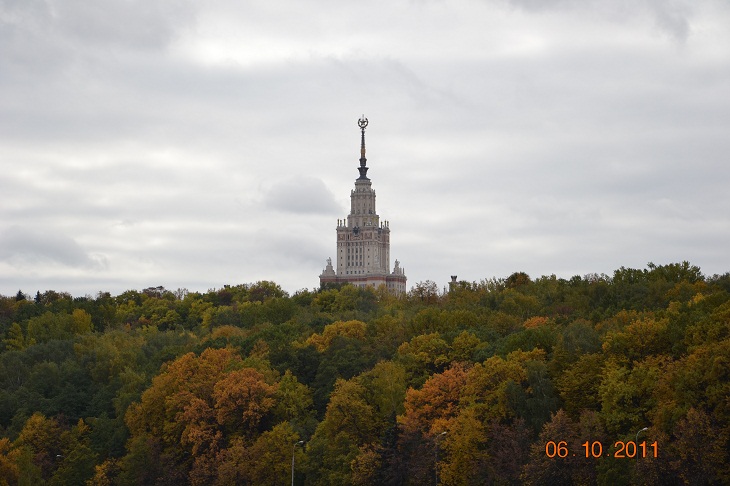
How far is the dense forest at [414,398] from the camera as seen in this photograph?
10162 centimetres

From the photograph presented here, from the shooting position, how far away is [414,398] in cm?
12119

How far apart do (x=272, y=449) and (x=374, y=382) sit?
10.0m

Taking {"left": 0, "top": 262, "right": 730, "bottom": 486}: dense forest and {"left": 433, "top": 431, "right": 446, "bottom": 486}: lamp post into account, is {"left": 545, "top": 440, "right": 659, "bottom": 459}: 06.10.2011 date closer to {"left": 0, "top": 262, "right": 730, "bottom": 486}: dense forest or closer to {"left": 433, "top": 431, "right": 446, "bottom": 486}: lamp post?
{"left": 0, "top": 262, "right": 730, "bottom": 486}: dense forest

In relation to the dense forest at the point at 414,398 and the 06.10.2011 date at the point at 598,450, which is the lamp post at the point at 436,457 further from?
the 06.10.2011 date at the point at 598,450

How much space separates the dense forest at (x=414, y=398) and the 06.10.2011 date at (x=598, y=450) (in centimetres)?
14

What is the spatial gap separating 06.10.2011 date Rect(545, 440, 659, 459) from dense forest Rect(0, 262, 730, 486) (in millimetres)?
136

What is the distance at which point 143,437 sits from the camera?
136 metres

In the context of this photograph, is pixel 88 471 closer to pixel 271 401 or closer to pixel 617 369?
pixel 271 401

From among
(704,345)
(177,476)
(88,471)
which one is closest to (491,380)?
(704,345)

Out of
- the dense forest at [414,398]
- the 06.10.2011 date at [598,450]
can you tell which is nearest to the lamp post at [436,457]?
the dense forest at [414,398]

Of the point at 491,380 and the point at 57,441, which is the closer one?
the point at 491,380

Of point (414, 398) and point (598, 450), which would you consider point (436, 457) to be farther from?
point (598, 450)

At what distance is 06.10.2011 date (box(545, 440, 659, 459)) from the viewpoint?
324ft

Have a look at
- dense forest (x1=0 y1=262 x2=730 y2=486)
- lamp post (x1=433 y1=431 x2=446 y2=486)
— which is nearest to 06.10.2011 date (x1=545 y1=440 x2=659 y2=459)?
dense forest (x1=0 y1=262 x2=730 y2=486)
